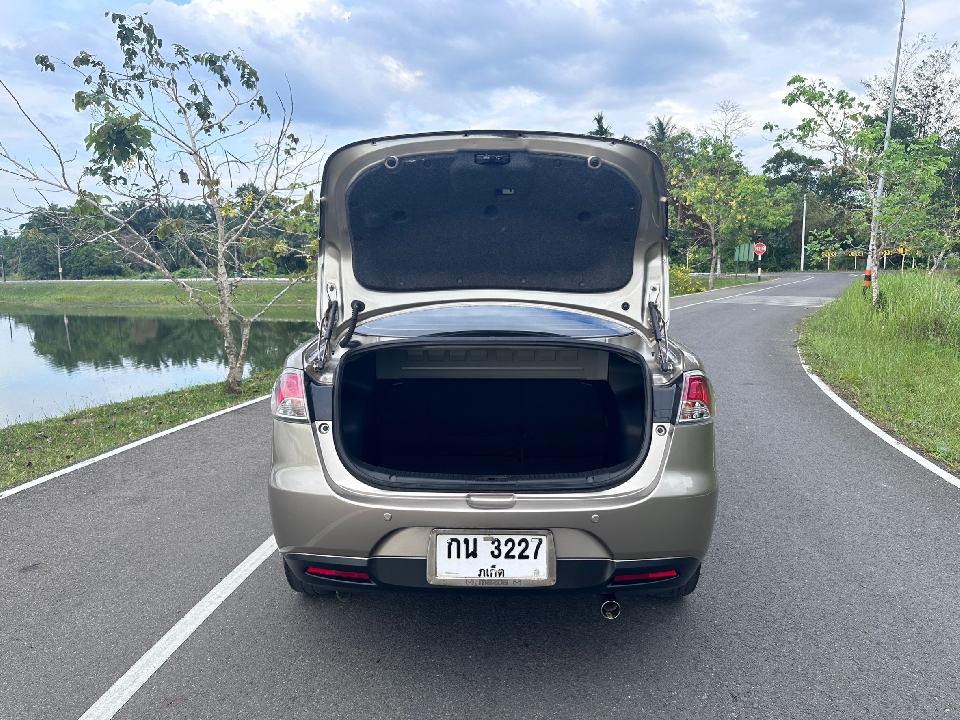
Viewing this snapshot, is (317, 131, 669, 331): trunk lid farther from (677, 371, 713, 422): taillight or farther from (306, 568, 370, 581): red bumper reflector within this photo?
(306, 568, 370, 581): red bumper reflector

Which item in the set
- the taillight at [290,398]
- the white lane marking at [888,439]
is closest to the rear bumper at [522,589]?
the taillight at [290,398]

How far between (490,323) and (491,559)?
975 mm

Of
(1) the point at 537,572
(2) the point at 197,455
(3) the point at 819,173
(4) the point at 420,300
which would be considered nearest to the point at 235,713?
(1) the point at 537,572

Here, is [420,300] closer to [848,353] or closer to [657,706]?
[657,706]

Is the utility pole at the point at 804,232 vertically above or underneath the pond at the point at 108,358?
above

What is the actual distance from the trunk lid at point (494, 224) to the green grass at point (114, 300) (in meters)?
38.8

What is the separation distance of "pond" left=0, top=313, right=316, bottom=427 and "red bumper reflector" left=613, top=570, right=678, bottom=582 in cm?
1040

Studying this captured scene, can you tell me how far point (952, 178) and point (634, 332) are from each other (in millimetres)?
67040

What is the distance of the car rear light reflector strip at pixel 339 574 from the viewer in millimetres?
2434

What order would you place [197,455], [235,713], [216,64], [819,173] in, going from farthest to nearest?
[819,173] → [216,64] → [197,455] → [235,713]

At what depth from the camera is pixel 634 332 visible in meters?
2.97

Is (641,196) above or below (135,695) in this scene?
above

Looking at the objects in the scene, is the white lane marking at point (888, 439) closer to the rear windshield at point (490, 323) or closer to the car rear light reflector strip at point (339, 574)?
the rear windshield at point (490, 323)

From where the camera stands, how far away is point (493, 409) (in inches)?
148
